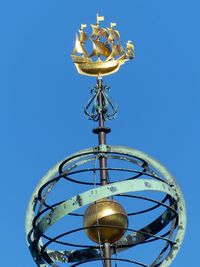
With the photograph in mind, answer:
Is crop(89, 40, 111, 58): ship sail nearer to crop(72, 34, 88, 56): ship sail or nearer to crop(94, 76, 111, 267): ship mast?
crop(72, 34, 88, 56): ship sail

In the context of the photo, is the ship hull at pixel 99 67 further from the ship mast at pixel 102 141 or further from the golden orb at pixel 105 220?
the golden orb at pixel 105 220

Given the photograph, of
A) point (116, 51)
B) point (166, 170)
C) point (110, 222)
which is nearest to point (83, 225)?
point (110, 222)

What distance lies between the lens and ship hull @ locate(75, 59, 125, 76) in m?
33.6

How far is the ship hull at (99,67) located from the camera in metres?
33.6

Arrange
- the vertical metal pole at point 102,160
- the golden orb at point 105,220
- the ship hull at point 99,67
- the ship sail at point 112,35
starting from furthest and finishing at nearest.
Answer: the ship sail at point 112,35
the ship hull at point 99,67
the vertical metal pole at point 102,160
the golden orb at point 105,220

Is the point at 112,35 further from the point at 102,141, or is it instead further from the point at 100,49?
the point at 102,141

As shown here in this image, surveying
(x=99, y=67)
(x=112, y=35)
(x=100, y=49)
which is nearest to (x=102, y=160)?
(x=99, y=67)

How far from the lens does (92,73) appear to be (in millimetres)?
33656

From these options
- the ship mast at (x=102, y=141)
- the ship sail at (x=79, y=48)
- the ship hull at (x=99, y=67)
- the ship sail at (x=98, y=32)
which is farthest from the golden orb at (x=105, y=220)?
the ship sail at (x=98, y=32)

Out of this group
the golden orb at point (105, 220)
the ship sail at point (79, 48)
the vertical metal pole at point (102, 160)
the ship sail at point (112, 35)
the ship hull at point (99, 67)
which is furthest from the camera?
the ship sail at point (112, 35)

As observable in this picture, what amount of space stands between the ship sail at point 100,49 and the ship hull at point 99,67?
0.25 m

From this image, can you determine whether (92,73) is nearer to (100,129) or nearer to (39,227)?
(100,129)

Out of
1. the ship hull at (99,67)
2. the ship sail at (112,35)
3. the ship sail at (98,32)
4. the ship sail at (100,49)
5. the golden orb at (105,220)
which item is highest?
the ship sail at (98,32)

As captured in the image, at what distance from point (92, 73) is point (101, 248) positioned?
4676 mm
